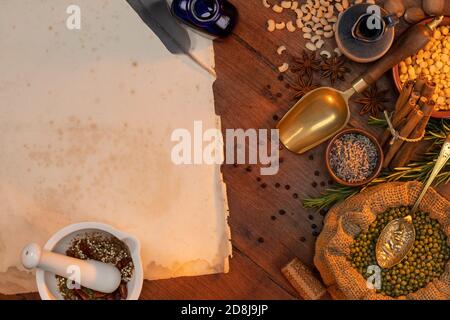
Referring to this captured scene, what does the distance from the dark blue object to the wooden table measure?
0.15 ft

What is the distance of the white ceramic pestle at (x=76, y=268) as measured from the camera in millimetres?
1030

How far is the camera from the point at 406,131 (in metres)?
1.14

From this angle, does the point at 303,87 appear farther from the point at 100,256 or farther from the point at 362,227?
the point at 100,256

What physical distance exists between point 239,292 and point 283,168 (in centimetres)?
31

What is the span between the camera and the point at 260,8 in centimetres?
130

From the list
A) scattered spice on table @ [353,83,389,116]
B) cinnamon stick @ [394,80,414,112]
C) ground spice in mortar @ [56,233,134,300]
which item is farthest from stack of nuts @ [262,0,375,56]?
ground spice in mortar @ [56,233,134,300]

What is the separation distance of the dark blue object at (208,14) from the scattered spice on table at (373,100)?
0.36m

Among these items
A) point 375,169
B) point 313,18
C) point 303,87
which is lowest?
point 375,169

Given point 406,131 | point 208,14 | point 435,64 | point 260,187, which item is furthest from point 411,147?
point 208,14

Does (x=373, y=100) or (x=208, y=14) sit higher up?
(x=208, y=14)

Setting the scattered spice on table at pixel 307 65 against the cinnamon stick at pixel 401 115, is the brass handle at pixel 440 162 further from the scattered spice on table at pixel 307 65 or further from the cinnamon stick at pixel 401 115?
the scattered spice on table at pixel 307 65

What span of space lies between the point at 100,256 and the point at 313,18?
747 millimetres

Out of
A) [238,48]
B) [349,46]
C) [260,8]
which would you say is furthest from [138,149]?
[349,46]

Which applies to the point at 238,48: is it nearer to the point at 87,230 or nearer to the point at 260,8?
the point at 260,8
